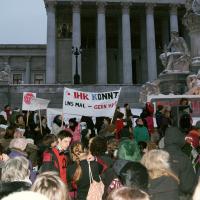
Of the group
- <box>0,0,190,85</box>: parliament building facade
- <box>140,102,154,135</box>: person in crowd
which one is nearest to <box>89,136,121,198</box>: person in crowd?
<box>140,102,154,135</box>: person in crowd

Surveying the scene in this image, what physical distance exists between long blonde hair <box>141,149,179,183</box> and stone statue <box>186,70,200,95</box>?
14.5 m

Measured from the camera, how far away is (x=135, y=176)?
5305 millimetres

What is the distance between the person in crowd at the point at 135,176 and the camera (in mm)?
5227

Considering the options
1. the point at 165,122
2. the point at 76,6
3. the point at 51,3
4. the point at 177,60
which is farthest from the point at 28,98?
the point at 51,3

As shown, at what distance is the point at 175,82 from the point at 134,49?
4813 cm

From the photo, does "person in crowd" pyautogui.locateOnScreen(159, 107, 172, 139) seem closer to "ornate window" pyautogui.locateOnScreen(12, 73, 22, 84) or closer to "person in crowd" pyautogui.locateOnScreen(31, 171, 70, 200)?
"person in crowd" pyautogui.locateOnScreen(31, 171, 70, 200)

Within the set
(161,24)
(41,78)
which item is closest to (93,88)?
(161,24)

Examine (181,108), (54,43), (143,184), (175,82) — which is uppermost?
(54,43)

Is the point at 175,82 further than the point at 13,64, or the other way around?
the point at 13,64

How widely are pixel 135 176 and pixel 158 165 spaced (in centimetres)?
50

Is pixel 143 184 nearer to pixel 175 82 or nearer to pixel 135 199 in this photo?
pixel 135 199

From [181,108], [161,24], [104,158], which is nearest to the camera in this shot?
[104,158]

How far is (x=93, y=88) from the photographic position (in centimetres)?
4778

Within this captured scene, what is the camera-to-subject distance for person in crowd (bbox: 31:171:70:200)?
12.3 ft
